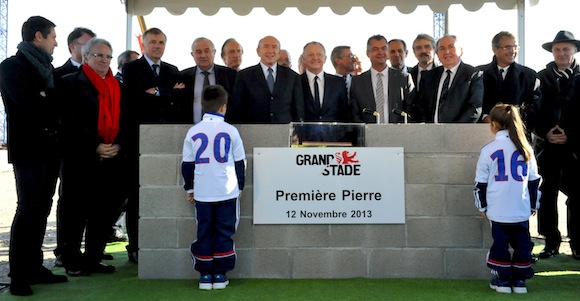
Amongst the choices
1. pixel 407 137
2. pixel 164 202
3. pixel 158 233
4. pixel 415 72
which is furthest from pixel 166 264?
pixel 415 72

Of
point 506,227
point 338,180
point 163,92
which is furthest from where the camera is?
point 163,92

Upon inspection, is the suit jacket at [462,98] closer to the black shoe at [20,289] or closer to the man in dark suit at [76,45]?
the man in dark suit at [76,45]

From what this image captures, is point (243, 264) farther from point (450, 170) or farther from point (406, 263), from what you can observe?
point (450, 170)

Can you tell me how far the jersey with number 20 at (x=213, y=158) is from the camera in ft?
14.8

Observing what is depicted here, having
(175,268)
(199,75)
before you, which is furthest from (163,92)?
(175,268)

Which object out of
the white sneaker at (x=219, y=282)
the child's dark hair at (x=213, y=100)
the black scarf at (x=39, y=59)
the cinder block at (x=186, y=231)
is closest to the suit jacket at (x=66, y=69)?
the black scarf at (x=39, y=59)

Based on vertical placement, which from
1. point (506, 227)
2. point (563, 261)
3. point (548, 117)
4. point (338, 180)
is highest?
point (548, 117)

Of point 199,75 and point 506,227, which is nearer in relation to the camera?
point 506,227

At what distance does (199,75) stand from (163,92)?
587 mm

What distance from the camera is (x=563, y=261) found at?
19.1ft

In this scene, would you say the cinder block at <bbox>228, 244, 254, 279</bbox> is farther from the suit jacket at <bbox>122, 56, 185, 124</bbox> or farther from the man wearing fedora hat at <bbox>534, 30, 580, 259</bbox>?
the man wearing fedora hat at <bbox>534, 30, 580, 259</bbox>

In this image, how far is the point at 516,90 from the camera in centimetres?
571

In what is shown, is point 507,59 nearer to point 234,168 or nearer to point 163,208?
point 234,168

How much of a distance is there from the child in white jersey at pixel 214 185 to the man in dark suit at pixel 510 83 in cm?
248
